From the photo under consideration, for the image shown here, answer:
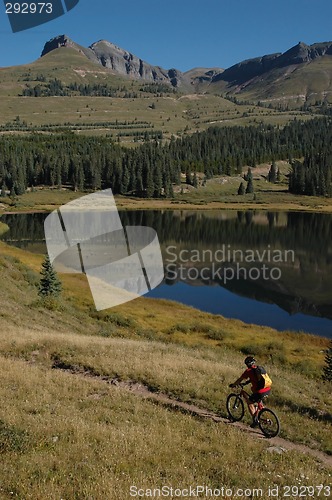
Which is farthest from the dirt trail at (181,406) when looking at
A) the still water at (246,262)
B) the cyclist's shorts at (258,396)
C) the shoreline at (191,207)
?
the shoreline at (191,207)

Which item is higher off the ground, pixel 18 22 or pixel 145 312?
pixel 18 22

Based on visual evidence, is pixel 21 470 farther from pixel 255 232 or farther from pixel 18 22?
pixel 255 232

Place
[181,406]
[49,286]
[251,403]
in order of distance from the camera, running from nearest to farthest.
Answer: [251,403]
[181,406]
[49,286]

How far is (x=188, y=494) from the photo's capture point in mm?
9281

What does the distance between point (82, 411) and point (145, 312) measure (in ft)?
118

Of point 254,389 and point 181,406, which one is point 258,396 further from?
point 181,406

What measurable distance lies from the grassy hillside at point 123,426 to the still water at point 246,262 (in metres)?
31.5

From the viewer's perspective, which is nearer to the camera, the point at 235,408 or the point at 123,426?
the point at 123,426

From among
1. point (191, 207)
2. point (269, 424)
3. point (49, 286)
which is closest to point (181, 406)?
point (269, 424)

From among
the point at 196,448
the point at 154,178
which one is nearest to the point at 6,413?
the point at 196,448

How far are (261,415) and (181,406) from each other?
297 cm

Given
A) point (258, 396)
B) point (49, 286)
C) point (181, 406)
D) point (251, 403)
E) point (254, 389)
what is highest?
point (254, 389)

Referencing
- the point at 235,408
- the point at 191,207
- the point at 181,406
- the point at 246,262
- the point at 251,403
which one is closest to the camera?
the point at 251,403

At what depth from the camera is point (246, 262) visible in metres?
84.9
